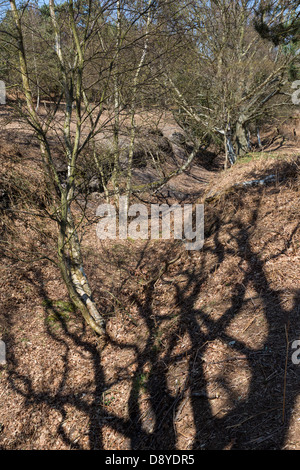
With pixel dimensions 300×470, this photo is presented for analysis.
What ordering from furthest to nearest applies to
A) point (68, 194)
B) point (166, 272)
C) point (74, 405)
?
point (166, 272) < point (68, 194) < point (74, 405)

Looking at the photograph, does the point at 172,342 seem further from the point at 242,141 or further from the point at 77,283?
the point at 242,141

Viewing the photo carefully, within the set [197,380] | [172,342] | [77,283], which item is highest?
[77,283]

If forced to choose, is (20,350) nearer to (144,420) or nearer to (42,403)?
(42,403)

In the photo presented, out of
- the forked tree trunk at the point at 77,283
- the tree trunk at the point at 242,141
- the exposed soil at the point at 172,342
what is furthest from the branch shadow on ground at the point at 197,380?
the tree trunk at the point at 242,141

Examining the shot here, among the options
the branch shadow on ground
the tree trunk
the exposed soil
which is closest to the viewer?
the branch shadow on ground

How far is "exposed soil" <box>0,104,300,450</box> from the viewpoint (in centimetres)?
344

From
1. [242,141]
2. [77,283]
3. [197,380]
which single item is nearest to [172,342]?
[197,380]

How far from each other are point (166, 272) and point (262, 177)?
3650 millimetres

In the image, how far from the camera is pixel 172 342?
16.0ft

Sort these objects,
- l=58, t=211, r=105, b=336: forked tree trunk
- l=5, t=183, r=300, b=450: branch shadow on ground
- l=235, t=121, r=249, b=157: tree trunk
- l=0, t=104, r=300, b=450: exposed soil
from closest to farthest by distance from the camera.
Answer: l=5, t=183, r=300, b=450: branch shadow on ground → l=0, t=104, r=300, b=450: exposed soil → l=58, t=211, r=105, b=336: forked tree trunk → l=235, t=121, r=249, b=157: tree trunk

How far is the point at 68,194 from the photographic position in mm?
5371

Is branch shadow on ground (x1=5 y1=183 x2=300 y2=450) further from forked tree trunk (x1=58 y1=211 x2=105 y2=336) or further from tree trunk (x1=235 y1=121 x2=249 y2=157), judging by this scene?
tree trunk (x1=235 y1=121 x2=249 y2=157)

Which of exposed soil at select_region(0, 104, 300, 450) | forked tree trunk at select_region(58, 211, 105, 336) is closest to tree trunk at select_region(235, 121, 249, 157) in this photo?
exposed soil at select_region(0, 104, 300, 450)
